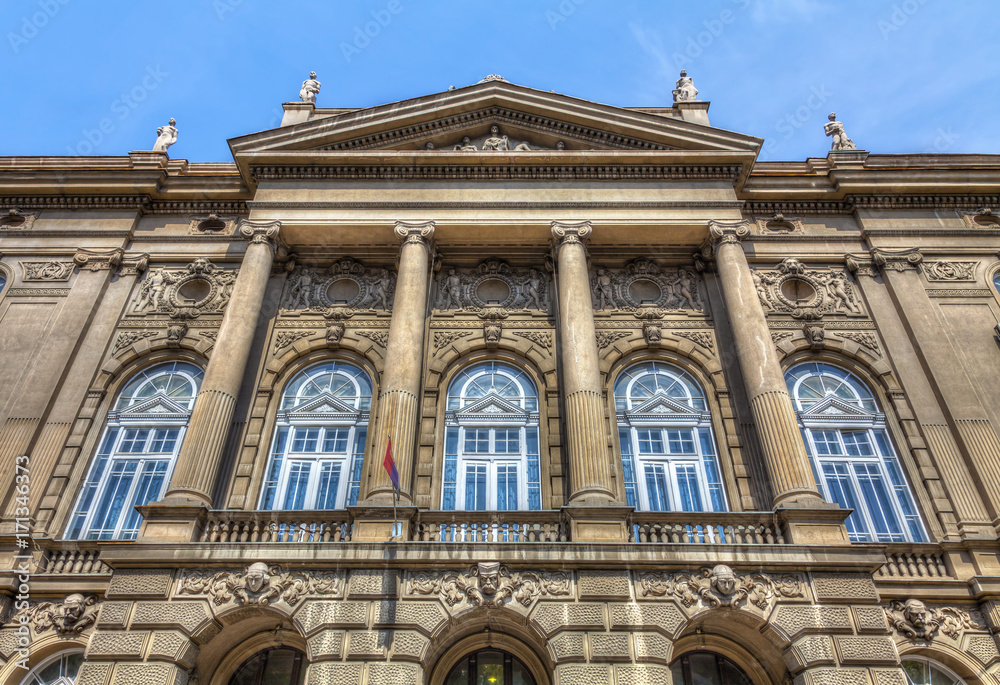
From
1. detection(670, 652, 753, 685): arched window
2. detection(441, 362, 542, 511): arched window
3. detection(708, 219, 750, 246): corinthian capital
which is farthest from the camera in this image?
detection(708, 219, 750, 246): corinthian capital

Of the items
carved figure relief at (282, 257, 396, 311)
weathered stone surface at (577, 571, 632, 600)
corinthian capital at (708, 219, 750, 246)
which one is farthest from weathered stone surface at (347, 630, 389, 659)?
corinthian capital at (708, 219, 750, 246)

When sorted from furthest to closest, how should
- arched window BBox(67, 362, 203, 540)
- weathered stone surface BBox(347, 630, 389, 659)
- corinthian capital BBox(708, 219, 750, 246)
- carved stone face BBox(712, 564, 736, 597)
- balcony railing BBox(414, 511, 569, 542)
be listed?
corinthian capital BBox(708, 219, 750, 246), arched window BBox(67, 362, 203, 540), balcony railing BBox(414, 511, 569, 542), carved stone face BBox(712, 564, 736, 597), weathered stone surface BBox(347, 630, 389, 659)

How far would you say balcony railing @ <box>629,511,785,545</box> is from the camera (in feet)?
45.6

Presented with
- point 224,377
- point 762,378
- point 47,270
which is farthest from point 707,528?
point 47,270

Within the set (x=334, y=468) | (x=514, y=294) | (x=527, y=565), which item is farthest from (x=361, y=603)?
(x=514, y=294)

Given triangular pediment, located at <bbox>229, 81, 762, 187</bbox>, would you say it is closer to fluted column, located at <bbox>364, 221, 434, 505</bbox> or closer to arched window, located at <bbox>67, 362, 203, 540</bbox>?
fluted column, located at <bbox>364, 221, 434, 505</bbox>

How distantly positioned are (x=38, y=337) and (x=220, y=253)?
16.1 feet

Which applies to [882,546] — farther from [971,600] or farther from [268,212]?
[268,212]

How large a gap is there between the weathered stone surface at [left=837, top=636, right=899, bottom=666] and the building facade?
0.03 metres

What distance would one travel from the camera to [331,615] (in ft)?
41.6

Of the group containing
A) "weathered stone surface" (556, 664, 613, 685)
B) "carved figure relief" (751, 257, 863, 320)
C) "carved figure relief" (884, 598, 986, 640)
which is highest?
"carved figure relief" (751, 257, 863, 320)

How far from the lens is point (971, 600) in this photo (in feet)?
46.2

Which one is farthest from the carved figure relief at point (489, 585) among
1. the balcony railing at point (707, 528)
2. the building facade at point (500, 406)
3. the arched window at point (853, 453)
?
the arched window at point (853, 453)

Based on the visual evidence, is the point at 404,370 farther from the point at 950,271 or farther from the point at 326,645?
the point at 950,271
